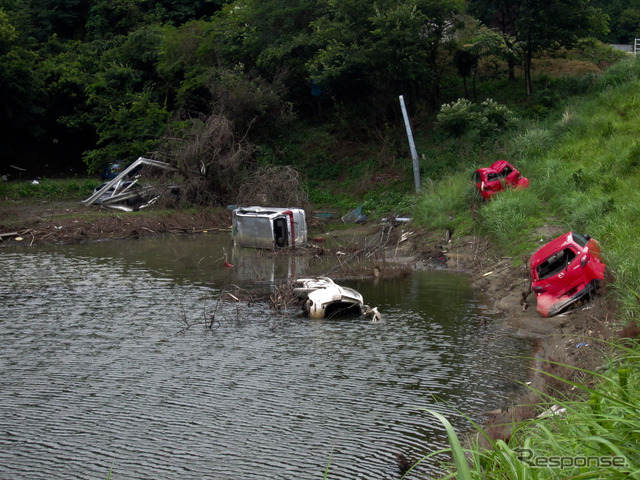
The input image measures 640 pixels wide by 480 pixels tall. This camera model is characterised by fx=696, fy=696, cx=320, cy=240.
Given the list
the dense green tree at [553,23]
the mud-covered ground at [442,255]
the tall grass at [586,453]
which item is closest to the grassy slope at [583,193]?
the tall grass at [586,453]

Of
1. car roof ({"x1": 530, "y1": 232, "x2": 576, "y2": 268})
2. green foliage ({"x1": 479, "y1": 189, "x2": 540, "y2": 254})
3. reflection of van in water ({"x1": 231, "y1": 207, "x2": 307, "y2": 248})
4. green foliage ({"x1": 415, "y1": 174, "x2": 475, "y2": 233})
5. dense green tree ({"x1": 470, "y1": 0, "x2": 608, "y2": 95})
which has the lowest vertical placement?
reflection of van in water ({"x1": 231, "y1": 207, "x2": 307, "y2": 248})

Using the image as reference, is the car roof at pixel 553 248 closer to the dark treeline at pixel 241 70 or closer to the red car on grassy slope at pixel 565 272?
the red car on grassy slope at pixel 565 272

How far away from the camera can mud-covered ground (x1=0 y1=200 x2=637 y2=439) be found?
9938 mm

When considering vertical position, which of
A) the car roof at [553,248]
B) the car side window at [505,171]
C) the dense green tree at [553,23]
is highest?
the dense green tree at [553,23]

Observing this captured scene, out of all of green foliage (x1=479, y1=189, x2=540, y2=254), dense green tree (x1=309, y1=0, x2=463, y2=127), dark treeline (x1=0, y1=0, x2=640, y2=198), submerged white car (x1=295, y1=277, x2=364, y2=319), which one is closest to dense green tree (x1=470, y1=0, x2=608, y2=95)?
dark treeline (x1=0, y1=0, x2=640, y2=198)

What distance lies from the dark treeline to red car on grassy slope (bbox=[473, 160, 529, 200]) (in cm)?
800

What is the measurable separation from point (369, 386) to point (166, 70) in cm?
2924

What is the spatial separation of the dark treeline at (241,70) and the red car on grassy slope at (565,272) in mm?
16217

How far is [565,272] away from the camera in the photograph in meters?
13.3

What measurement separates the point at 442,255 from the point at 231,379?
11.1 meters

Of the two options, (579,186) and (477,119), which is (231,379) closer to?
(579,186)

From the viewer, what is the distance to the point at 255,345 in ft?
42.4

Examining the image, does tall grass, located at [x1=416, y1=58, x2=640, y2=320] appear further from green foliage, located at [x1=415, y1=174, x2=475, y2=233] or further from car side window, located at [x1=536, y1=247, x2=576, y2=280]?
car side window, located at [x1=536, y1=247, x2=576, y2=280]

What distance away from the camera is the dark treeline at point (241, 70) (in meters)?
29.1
